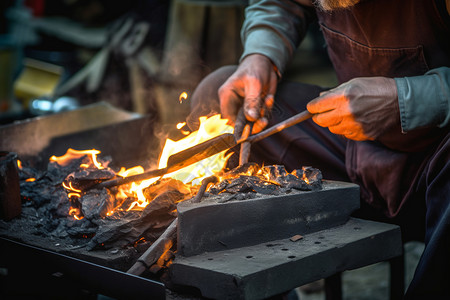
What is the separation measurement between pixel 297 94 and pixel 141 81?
2.87m

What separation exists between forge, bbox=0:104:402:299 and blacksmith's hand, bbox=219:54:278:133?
0.35m

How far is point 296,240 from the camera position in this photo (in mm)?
1516

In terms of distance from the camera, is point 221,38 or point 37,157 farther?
point 221,38

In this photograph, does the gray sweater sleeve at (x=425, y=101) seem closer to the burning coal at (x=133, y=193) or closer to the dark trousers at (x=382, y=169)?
the dark trousers at (x=382, y=169)

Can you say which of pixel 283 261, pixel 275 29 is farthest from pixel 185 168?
pixel 275 29

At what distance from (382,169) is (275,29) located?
0.92 m

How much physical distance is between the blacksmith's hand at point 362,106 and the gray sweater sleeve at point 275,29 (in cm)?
66

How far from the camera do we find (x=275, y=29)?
2.36 meters

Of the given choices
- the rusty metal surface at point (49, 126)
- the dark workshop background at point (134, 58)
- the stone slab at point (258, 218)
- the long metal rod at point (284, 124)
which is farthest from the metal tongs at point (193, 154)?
the dark workshop background at point (134, 58)

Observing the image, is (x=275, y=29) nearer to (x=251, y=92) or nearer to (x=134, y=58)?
(x=251, y=92)

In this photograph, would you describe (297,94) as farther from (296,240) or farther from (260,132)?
(296,240)

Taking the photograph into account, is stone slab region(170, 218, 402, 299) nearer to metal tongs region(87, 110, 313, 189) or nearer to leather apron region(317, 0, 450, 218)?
leather apron region(317, 0, 450, 218)

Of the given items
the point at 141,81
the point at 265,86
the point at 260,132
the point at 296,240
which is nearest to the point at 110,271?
the point at 296,240

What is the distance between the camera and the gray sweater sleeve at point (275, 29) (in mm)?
2299
